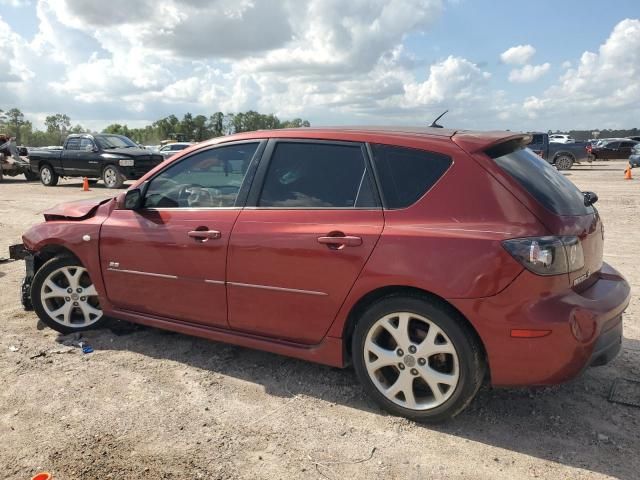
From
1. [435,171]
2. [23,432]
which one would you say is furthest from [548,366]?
[23,432]

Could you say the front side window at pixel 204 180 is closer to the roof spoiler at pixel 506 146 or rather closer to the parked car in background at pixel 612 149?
the roof spoiler at pixel 506 146

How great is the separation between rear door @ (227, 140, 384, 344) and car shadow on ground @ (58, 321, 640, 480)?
0.43 metres

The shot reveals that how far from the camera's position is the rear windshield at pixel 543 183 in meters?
3.08

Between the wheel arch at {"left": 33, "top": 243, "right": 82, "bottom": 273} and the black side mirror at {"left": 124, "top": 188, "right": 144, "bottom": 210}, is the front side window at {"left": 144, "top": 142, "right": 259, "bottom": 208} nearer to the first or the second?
the black side mirror at {"left": 124, "top": 188, "right": 144, "bottom": 210}

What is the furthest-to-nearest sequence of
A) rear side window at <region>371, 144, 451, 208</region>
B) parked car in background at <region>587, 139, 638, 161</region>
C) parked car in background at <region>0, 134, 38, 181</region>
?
parked car in background at <region>587, 139, 638, 161</region> → parked car in background at <region>0, 134, 38, 181</region> → rear side window at <region>371, 144, 451, 208</region>

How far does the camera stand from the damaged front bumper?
4824mm

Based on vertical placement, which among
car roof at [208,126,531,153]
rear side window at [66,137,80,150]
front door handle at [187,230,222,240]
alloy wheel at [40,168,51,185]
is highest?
car roof at [208,126,531,153]

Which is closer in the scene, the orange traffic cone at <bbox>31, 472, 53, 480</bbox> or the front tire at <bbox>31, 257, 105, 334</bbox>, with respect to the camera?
the orange traffic cone at <bbox>31, 472, 53, 480</bbox>

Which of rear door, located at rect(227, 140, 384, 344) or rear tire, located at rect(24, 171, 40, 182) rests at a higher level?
rear door, located at rect(227, 140, 384, 344)

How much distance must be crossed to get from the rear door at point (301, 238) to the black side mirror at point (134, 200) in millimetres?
1005

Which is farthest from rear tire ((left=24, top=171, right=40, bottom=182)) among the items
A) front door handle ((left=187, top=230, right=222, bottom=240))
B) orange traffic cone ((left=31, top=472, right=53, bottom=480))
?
orange traffic cone ((left=31, top=472, right=53, bottom=480))

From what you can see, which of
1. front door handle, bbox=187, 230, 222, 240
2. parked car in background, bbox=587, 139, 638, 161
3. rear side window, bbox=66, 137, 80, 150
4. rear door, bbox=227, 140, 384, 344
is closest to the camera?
rear door, bbox=227, 140, 384, 344

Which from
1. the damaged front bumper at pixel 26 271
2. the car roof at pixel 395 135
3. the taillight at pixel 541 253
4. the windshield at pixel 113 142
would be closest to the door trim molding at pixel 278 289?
the car roof at pixel 395 135

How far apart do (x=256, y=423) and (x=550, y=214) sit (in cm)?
210
